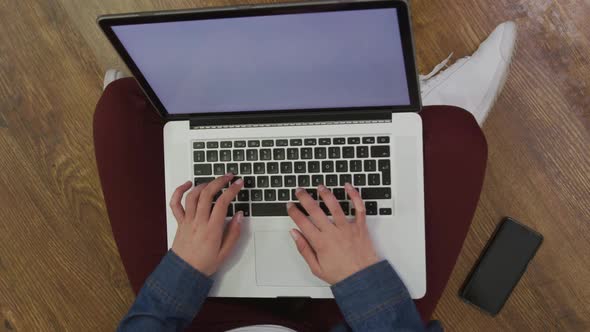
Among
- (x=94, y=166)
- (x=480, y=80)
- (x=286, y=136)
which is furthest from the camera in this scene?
(x=94, y=166)

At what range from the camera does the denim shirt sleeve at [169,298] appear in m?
0.62

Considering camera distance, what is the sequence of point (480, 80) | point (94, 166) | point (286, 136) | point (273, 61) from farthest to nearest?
point (94, 166)
point (480, 80)
point (286, 136)
point (273, 61)

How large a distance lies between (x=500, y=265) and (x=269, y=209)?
526mm

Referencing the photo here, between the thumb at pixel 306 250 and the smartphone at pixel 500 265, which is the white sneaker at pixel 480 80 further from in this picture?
the thumb at pixel 306 250

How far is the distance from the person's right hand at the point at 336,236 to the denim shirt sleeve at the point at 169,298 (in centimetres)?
17

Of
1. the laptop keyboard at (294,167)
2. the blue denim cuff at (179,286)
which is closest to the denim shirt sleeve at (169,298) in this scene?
the blue denim cuff at (179,286)

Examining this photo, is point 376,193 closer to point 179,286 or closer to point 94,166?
point 179,286

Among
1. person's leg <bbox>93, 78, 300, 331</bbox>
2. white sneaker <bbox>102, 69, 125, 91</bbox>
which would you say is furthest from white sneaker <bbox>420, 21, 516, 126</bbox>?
white sneaker <bbox>102, 69, 125, 91</bbox>

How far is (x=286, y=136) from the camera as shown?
25.2 inches

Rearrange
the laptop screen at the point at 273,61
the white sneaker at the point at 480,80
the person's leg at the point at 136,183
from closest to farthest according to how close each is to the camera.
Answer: the laptop screen at the point at 273,61
the person's leg at the point at 136,183
the white sneaker at the point at 480,80

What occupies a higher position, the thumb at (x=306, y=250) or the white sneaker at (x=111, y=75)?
the white sneaker at (x=111, y=75)

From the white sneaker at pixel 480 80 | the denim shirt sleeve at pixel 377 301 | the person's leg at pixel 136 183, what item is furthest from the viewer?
the white sneaker at pixel 480 80

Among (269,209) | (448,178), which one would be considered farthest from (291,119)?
(448,178)

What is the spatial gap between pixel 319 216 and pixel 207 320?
0.87 feet
